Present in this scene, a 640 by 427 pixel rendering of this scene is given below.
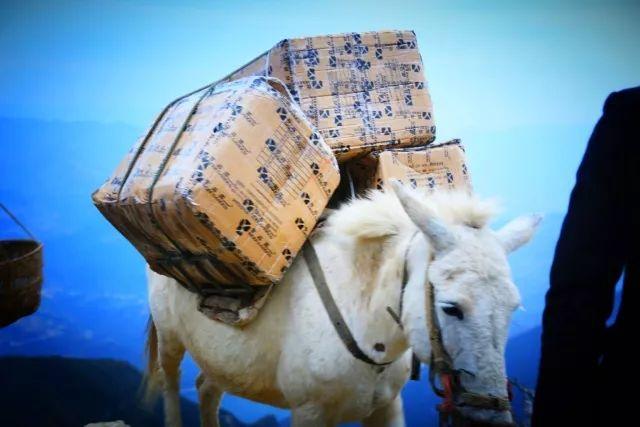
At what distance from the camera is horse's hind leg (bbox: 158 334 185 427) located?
303 cm

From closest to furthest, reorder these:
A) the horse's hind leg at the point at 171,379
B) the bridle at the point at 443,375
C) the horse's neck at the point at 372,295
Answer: the bridle at the point at 443,375
the horse's neck at the point at 372,295
the horse's hind leg at the point at 171,379

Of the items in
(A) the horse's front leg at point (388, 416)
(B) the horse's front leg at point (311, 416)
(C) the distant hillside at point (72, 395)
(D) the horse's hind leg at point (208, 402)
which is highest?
(B) the horse's front leg at point (311, 416)

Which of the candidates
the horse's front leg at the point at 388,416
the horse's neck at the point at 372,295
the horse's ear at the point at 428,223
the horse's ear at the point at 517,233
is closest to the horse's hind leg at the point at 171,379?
the horse's front leg at the point at 388,416

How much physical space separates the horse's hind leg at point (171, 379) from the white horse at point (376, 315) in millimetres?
519

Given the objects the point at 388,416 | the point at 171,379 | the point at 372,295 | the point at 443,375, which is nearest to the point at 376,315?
the point at 372,295

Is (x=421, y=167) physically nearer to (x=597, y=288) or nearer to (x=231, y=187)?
(x=231, y=187)

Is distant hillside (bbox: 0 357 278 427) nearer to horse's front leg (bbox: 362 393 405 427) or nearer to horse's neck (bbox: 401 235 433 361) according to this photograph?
horse's front leg (bbox: 362 393 405 427)

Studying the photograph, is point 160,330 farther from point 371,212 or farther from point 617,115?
point 617,115

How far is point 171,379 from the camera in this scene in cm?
317

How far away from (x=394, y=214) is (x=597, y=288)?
1124 mm

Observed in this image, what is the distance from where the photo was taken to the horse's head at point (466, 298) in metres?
1.35

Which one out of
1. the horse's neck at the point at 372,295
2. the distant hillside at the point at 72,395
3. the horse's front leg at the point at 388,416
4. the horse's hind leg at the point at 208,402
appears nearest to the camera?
the horse's neck at the point at 372,295

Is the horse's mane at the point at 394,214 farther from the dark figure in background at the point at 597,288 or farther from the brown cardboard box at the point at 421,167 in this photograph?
the dark figure in background at the point at 597,288

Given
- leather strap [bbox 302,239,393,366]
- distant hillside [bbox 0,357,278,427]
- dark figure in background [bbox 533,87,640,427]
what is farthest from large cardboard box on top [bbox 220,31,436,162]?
distant hillside [bbox 0,357,278,427]
